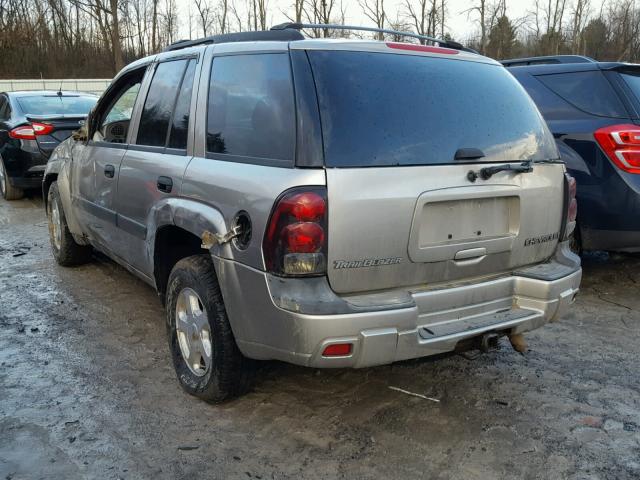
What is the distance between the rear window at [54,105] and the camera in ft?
30.3

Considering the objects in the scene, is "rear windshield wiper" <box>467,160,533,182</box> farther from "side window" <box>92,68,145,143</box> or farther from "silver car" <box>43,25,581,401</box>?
"side window" <box>92,68,145,143</box>

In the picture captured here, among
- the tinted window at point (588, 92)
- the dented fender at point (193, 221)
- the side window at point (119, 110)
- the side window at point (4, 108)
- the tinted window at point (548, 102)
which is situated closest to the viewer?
the dented fender at point (193, 221)

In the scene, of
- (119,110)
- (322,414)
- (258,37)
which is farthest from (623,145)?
(119,110)

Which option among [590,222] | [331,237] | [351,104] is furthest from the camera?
[590,222]

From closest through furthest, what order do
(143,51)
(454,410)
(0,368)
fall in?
(454,410), (0,368), (143,51)

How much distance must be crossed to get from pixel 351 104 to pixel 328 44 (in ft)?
1.24

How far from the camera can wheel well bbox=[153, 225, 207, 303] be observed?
333 cm

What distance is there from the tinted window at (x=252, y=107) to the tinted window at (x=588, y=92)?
10.4ft

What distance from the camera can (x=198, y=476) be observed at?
259cm

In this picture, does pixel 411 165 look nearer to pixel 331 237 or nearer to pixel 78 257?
pixel 331 237

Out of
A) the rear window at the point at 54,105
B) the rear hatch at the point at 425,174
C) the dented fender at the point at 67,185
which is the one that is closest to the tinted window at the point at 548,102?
the rear hatch at the point at 425,174

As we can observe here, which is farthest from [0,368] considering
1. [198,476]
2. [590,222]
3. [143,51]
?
[143,51]

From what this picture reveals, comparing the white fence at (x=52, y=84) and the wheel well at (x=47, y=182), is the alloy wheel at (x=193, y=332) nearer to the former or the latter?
the wheel well at (x=47, y=182)

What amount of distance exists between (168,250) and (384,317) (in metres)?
1.59
